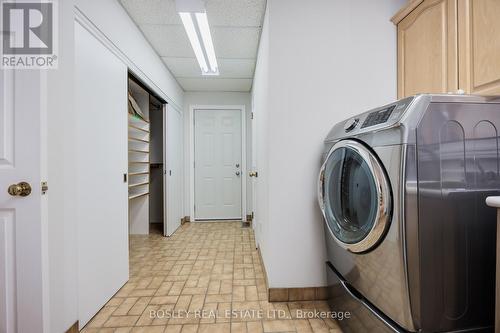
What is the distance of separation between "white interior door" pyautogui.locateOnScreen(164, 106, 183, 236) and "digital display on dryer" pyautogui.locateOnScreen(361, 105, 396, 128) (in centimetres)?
265

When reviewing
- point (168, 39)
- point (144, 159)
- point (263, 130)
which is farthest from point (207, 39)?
point (144, 159)

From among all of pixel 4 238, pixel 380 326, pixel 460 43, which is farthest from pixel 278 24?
pixel 4 238

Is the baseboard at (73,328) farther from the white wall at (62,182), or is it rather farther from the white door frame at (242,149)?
the white door frame at (242,149)

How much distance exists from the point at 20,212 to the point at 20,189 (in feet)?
0.37

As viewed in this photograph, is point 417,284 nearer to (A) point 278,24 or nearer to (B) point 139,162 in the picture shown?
(A) point 278,24

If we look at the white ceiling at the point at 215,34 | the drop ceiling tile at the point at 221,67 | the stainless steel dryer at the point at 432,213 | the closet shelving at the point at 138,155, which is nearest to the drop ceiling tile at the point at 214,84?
the white ceiling at the point at 215,34

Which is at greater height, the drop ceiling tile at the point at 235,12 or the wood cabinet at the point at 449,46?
the drop ceiling tile at the point at 235,12

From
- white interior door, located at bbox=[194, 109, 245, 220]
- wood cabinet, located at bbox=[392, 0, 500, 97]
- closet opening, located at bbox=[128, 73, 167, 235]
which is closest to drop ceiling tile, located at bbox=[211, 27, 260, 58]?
closet opening, located at bbox=[128, 73, 167, 235]

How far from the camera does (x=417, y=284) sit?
0.91m

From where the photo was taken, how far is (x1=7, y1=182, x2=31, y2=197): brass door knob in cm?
106

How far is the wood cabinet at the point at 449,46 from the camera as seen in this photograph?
1.12 metres

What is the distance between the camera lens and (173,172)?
339 cm

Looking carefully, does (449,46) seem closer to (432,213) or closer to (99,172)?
(432,213)

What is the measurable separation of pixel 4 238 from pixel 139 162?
1869mm
